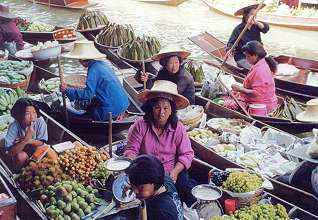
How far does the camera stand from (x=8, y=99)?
6.84 meters

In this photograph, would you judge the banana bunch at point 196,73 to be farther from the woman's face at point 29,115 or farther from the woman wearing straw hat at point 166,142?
the woman's face at point 29,115

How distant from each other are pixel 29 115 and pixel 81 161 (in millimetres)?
788

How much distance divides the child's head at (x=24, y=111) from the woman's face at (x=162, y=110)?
140 cm

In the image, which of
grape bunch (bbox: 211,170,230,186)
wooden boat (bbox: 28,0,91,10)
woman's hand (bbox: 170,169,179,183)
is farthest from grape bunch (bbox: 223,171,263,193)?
wooden boat (bbox: 28,0,91,10)

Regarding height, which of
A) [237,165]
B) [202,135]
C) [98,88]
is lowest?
[202,135]

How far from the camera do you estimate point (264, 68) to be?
654 cm

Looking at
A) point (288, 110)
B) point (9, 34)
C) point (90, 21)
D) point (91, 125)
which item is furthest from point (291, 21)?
point (91, 125)

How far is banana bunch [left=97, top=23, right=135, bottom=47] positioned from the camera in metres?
9.65

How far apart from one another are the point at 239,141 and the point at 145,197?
2919 millimetres

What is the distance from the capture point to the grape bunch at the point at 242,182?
14.7ft

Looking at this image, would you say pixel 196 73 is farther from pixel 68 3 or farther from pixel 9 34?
pixel 68 3

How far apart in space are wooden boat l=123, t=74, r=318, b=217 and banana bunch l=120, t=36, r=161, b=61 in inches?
51.0

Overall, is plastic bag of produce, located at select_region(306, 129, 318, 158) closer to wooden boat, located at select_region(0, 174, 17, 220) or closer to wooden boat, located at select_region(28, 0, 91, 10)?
wooden boat, located at select_region(0, 174, 17, 220)

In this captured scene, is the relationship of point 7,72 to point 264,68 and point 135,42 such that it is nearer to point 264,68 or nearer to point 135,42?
point 135,42
